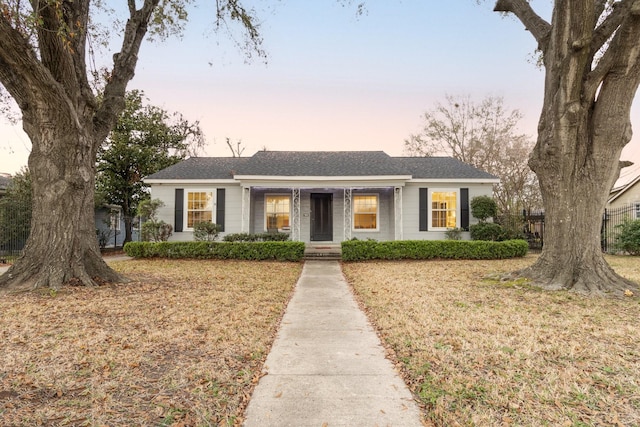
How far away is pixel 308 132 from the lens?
72.2ft

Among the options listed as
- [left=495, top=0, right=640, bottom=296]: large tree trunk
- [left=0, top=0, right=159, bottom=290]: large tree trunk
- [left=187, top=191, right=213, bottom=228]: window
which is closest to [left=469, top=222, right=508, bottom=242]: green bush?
[left=495, top=0, right=640, bottom=296]: large tree trunk

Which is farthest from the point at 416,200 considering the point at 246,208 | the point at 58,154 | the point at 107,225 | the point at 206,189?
the point at 107,225

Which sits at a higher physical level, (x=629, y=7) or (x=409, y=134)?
(x=409, y=134)

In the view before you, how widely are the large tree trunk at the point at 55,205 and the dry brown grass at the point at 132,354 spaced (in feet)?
2.12

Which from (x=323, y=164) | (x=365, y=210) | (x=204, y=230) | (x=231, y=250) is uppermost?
(x=323, y=164)

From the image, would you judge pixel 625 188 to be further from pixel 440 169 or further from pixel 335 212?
pixel 335 212

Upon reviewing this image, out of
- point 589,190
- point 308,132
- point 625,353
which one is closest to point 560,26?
point 589,190

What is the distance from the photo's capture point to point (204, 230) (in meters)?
13.2

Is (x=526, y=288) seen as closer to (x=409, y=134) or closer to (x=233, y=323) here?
(x=233, y=323)

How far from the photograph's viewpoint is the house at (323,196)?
13.6 m

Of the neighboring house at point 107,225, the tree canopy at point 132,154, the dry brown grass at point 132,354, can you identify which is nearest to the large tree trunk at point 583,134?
the dry brown grass at point 132,354

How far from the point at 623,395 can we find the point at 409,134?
86.5 feet

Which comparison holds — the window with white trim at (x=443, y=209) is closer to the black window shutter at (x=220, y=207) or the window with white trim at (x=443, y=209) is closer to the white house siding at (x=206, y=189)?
the white house siding at (x=206, y=189)

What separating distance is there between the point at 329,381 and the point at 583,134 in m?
6.70
